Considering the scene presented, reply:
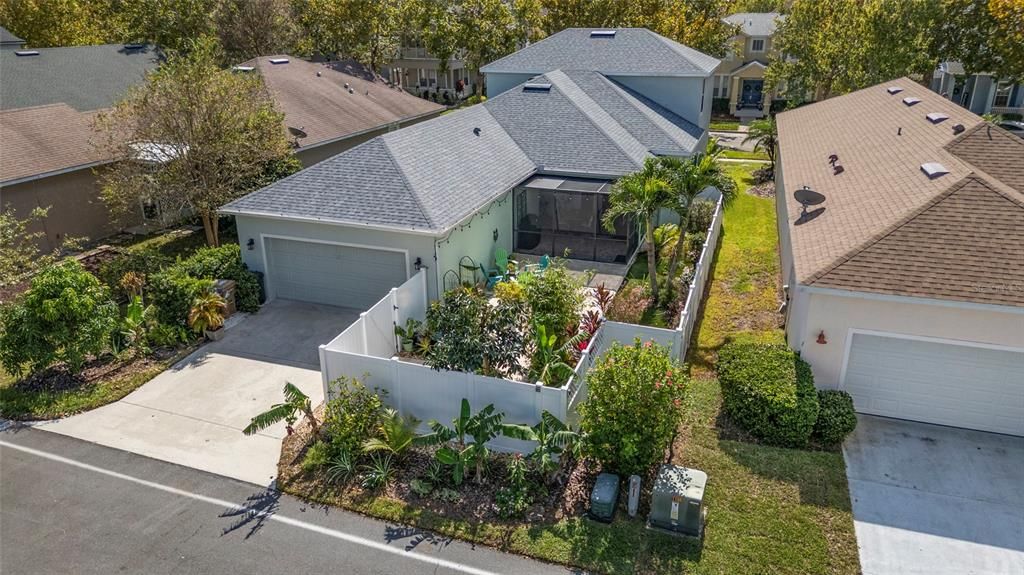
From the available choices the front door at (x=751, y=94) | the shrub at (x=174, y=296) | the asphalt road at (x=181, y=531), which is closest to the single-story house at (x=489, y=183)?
the shrub at (x=174, y=296)

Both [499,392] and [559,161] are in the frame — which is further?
[559,161]

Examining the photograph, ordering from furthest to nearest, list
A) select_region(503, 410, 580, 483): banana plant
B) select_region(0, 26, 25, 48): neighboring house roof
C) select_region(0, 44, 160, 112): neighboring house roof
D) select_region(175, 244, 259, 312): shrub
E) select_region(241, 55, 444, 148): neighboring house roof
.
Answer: select_region(0, 26, 25, 48): neighboring house roof < select_region(241, 55, 444, 148): neighboring house roof < select_region(0, 44, 160, 112): neighboring house roof < select_region(175, 244, 259, 312): shrub < select_region(503, 410, 580, 483): banana plant

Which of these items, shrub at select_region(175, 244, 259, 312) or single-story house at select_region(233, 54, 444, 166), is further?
single-story house at select_region(233, 54, 444, 166)

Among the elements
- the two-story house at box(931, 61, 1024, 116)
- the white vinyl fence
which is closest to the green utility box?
the white vinyl fence

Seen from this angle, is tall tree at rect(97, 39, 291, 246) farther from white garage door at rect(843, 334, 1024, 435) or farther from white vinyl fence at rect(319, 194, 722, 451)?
white garage door at rect(843, 334, 1024, 435)

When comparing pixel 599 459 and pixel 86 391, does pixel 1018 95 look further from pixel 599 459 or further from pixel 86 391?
pixel 86 391

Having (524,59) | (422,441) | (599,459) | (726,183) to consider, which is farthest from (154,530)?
(524,59)

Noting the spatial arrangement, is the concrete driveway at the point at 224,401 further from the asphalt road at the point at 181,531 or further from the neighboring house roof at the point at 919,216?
the neighboring house roof at the point at 919,216
